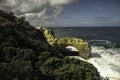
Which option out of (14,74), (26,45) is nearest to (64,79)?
(14,74)

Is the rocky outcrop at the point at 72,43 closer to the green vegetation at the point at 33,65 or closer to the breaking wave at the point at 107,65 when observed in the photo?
the breaking wave at the point at 107,65

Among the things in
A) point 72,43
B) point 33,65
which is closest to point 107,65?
point 72,43

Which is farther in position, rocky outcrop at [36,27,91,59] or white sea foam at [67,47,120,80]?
rocky outcrop at [36,27,91,59]

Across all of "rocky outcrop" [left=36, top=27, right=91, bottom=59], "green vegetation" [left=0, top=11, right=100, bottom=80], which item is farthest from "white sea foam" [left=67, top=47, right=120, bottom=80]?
"green vegetation" [left=0, top=11, right=100, bottom=80]

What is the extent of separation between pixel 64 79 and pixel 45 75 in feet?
7.87

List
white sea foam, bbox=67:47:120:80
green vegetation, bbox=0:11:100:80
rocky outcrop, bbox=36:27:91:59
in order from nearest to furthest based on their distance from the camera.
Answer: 1. green vegetation, bbox=0:11:100:80
2. white sea foam, bbox=67:47:120:80
3. rocky outcrop, bbox=36:27:91:59

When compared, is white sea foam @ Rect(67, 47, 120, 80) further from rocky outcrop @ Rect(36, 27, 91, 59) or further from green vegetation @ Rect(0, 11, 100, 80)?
green vegetation @ Rect(0, 11, 100, 80)

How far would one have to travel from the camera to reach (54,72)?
2644 cm

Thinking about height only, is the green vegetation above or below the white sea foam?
above

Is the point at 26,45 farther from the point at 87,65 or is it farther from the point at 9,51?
the point at 87,65

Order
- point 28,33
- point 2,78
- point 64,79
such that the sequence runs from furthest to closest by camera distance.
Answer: point 28,33, point 64,79, point 2,78

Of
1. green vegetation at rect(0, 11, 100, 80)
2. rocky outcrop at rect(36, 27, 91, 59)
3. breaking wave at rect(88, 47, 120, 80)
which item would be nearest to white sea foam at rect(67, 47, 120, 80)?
breaking wave at rect(88, 47, 120, 80)

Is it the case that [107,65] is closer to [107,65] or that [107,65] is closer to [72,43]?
[107,65]

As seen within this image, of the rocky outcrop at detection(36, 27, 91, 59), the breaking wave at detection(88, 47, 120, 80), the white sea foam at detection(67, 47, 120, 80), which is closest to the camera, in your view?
the white sea foam at detection(67, 47, 120, 80)
